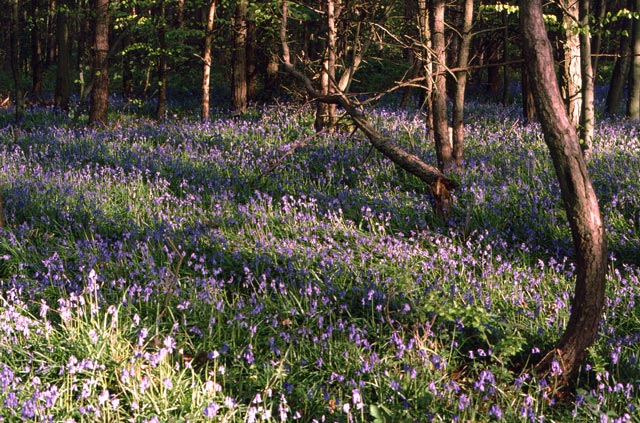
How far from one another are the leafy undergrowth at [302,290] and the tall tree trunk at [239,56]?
18.6 ft

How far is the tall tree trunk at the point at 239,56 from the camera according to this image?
1511 centimetres

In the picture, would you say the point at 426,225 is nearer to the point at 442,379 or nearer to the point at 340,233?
the point at 340,233

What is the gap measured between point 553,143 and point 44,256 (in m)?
4.75

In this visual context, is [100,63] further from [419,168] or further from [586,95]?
[586,95]

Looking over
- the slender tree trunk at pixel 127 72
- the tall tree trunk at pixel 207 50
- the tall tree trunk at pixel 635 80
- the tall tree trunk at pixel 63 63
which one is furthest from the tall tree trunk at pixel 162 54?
the tall tree trunk at pixel 635 80

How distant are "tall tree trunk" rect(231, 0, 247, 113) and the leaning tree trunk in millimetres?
11550

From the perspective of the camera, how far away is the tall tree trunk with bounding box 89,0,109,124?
1271 cm

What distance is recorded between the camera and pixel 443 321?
441 cm

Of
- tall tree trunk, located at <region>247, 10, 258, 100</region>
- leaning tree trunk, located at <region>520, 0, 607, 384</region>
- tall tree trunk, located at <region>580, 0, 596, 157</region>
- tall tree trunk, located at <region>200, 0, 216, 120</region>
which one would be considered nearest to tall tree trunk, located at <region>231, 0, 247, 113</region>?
tall tree trunk, located at <region>247, 10, 258, 100</region>

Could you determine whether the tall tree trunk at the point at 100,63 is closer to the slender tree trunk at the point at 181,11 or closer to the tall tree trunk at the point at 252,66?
the slender tree trunk at the point at 181,11

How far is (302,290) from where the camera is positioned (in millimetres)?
5074

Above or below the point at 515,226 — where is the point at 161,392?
below

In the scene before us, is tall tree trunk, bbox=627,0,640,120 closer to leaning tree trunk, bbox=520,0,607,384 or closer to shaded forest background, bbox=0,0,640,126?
shaded forest background, bbox=0,0,640,126

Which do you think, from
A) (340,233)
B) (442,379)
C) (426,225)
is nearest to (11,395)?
(442,379)
